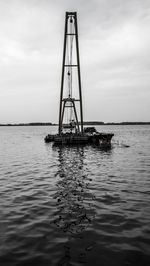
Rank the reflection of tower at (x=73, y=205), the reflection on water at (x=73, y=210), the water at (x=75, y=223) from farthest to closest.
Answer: the reflection of tower at (x=73, y=205)
the reflection on water at (x=73, y=210)
the water at (x=75, y=223)

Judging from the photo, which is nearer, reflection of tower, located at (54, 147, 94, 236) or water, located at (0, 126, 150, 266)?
water, located at (0, 126, 150, 266)

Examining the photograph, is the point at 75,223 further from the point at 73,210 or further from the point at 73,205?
the point at 73,205

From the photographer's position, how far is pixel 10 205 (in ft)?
32.2

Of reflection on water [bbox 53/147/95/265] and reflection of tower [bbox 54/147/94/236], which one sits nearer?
reflection on water [bbox 53/147/95/265]

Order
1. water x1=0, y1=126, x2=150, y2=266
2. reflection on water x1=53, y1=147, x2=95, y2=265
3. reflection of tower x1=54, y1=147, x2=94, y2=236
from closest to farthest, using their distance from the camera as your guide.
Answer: water x1=0, y1=126, x2=150, y2=266
reflection on water x1=53, y1=147, x2=95, y2=265
reflection of tower x1=54, y1=147, x2=94, y2=236

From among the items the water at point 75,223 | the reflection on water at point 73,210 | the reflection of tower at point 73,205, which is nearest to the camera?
the water at point 75,223

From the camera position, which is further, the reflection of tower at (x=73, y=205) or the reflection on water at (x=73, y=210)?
the reflection of tower at (x=73, y=205)

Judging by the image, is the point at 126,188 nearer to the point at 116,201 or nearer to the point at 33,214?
the point at 116,201

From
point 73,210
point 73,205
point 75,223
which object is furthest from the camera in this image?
point 73,205

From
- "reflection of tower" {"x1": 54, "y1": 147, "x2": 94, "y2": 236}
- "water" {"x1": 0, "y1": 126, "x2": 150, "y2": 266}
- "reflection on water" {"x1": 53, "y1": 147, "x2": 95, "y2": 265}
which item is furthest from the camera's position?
"reflection of tower" {"x1": 54, "y1": 147, "x2": 94, "y2": 236}

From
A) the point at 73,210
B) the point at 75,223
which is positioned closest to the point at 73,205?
the point at 73,210

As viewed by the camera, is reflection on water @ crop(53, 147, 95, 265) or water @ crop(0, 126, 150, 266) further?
reflection on water @ crop(53, 147, 95, 265)

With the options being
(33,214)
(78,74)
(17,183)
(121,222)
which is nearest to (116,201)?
(121,222)

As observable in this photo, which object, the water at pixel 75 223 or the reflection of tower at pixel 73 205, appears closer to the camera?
the water at pixel 75 223
